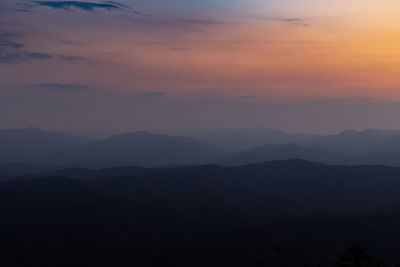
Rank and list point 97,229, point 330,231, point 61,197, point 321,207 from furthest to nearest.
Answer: point 61,197 < point 321,207 < point 97,229 < point 330,231

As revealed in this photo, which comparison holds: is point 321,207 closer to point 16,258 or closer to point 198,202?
point 198,202

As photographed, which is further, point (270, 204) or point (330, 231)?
point (270, 204)

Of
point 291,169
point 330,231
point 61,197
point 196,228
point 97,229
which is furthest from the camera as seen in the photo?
point 291,169

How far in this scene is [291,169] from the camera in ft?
465

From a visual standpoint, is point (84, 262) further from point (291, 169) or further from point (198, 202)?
point (291, 169)

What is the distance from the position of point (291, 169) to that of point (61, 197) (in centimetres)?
7979

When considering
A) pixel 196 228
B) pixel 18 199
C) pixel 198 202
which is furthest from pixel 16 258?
pixel 198 202

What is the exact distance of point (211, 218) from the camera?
8844 cm

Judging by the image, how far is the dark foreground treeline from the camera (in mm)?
57094

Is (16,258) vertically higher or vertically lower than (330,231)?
lower

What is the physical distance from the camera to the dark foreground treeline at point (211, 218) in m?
57.1

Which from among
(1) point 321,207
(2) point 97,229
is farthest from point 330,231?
(2) point 97,229

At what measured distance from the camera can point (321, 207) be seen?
9625 cm

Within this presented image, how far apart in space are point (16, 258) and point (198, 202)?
54318 millimetres
